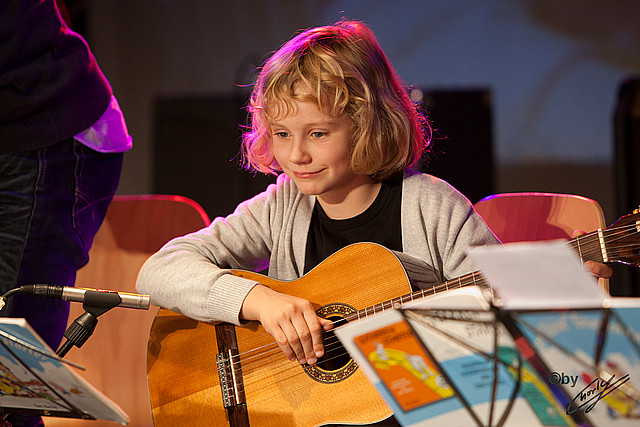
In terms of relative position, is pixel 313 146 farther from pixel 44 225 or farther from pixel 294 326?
pixel 44 225

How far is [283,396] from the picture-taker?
147cm

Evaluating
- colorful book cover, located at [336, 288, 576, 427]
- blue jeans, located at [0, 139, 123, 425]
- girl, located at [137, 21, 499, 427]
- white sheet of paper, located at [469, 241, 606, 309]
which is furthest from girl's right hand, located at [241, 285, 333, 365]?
white sheet of paper, located at [469, 241, 606, 309]

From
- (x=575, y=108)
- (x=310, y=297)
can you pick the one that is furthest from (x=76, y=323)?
(x=575, y=108)

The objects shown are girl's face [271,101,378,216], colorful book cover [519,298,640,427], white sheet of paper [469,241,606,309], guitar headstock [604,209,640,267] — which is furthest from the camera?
girl's face [271,101,378,216]

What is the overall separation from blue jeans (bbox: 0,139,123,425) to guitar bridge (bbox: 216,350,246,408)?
18.4 inches

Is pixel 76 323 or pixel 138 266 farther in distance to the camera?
pixel 138 266

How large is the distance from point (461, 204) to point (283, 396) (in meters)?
0.63

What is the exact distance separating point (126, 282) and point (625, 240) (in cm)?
151

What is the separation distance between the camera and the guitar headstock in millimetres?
1137

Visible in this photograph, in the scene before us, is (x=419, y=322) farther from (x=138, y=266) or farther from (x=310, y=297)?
(x=138, y=266)

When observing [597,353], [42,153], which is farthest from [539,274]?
[42,153]

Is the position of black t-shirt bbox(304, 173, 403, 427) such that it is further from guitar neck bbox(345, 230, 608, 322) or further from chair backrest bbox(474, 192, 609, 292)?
chair backrest bbox(474, 192, 609, 292)

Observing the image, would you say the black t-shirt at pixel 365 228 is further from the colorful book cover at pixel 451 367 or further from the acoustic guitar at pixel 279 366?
the colorful book cover at pixel 451 367

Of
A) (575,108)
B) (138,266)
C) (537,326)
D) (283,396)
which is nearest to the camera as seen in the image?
(537,326)
